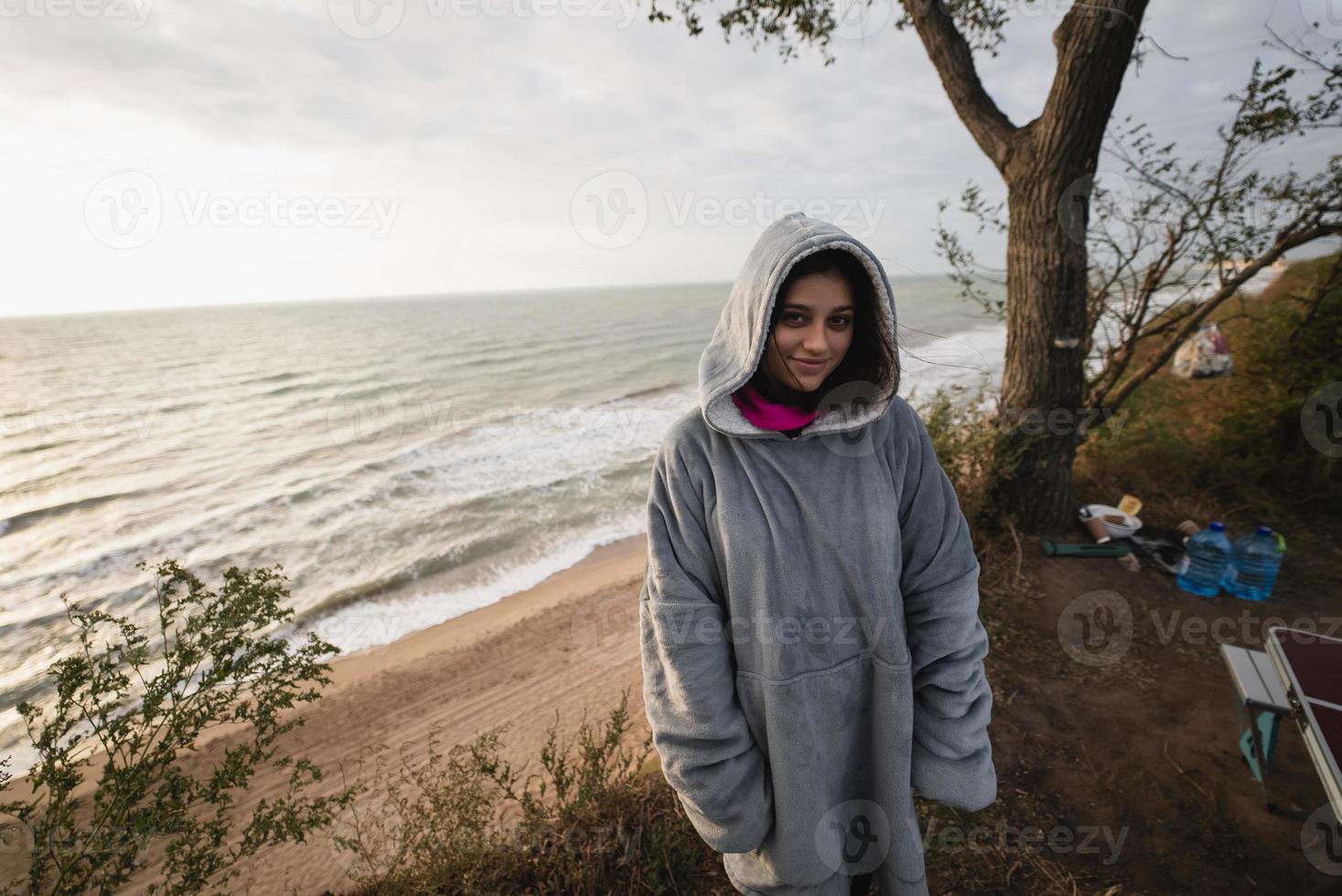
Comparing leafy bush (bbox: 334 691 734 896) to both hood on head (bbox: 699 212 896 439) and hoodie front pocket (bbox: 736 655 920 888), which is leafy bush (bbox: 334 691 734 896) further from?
hood on head (bbox: 699 212 896 439)

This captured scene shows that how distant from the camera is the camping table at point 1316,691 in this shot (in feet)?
6.46

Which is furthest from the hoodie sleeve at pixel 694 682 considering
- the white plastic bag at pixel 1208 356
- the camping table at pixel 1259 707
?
the white plastic bag at pixel 1208 356

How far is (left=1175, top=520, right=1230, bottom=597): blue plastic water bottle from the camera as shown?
439cm

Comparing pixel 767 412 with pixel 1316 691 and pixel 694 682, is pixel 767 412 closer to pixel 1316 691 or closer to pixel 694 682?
pixel 694 682

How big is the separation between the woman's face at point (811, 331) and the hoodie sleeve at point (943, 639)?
36cm

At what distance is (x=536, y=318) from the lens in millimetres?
51625

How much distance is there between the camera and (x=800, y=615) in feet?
4.75

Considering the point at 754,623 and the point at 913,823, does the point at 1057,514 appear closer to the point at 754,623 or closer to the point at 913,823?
the point at 913,823

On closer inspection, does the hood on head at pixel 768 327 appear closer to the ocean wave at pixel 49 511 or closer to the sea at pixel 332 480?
the sea at pixel 332 480

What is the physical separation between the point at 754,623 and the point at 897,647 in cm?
39

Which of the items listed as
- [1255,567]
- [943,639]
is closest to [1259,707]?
[1255,567]

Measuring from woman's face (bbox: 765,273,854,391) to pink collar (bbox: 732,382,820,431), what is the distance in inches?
2.7

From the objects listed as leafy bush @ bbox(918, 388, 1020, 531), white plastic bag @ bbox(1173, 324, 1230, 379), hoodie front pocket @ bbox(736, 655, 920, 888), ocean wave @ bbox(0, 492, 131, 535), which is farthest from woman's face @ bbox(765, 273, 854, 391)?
ocean wave @ bbox(0, 492, 131, 535)

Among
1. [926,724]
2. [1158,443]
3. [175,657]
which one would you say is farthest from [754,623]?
[1158,443]
